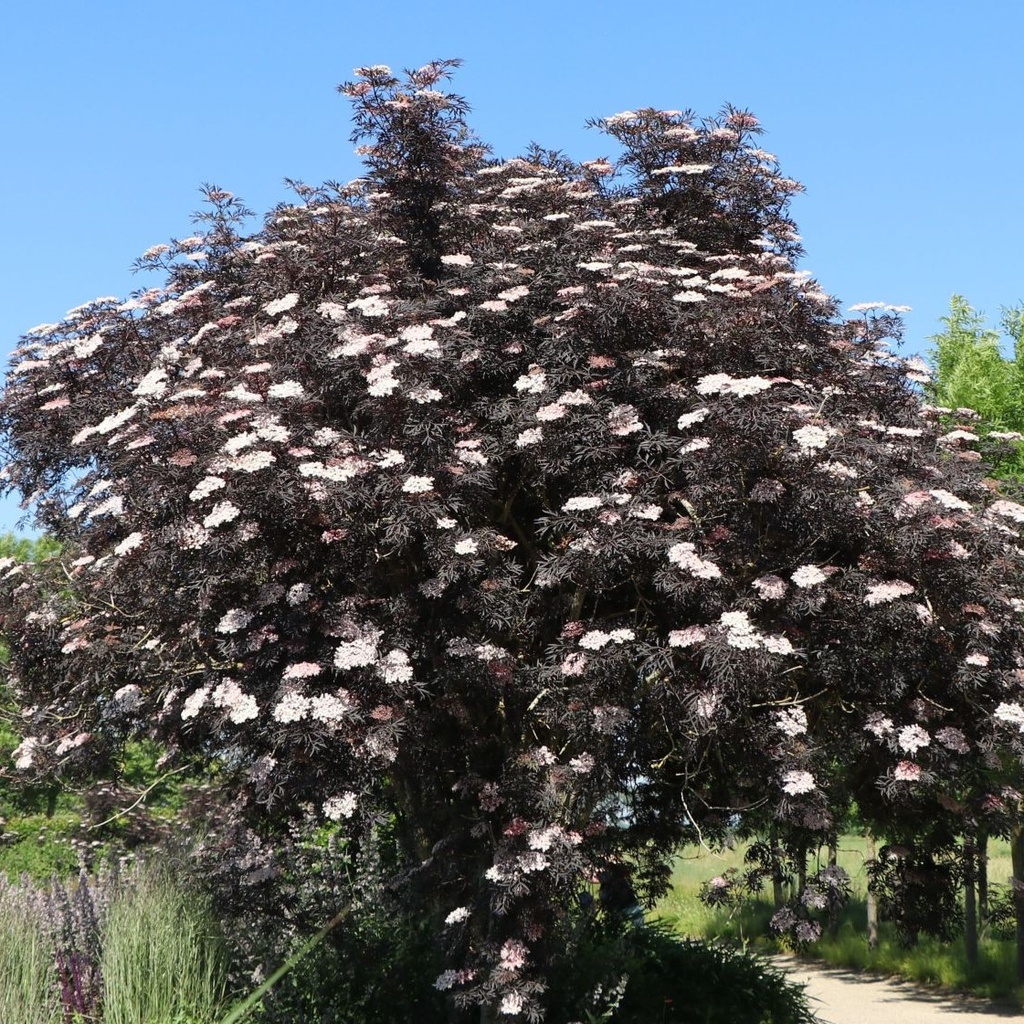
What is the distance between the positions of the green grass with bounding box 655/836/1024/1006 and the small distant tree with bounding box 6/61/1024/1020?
3.74 m

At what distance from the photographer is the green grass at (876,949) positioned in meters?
12.0

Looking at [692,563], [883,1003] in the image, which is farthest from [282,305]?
[883,1003]

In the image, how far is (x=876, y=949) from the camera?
43.6 feet

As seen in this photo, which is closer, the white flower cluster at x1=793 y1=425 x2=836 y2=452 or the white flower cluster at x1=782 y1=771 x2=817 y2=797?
the white flower cluster at x1=793 y1=425 x2=836 y2=452

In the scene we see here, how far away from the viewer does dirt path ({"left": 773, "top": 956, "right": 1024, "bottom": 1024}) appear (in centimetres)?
1030

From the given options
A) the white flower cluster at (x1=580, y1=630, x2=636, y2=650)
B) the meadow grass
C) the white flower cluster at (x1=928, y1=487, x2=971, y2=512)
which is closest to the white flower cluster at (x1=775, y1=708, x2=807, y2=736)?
the white flower cluster at (x1=580, y1=630, x2=636, y2=650)

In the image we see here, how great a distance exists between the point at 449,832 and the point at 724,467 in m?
2.64

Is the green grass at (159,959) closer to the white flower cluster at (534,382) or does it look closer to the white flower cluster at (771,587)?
the white flower cluster at (534,382)

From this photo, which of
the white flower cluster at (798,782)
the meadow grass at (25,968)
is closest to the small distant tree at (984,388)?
the white flower cluster at (798,782)

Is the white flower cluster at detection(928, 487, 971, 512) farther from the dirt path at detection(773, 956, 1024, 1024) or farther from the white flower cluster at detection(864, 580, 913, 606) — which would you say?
the dirt path at detection(773, 956, 1024, 1024)

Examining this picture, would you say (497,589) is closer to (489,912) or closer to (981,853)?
(489,912)

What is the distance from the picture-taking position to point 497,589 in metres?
5.52

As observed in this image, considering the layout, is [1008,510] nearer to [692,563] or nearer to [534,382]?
[692,563]

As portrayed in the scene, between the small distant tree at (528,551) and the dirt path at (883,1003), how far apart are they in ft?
15.2
